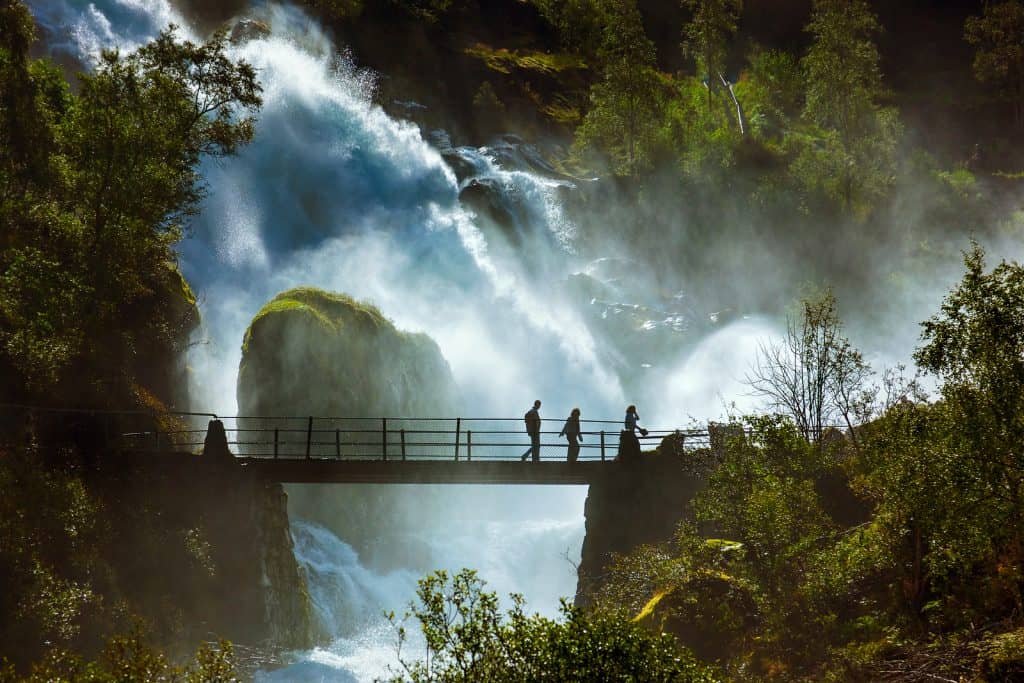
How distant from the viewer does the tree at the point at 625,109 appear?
65625 mm

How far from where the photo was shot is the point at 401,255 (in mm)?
65688

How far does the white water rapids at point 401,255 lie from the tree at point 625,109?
4912 mm

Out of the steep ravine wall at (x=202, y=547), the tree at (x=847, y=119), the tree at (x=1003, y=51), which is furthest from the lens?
the tree at (x=1003, y=51)

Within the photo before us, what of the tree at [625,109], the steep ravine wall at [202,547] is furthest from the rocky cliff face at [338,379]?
the tree at [625,109]

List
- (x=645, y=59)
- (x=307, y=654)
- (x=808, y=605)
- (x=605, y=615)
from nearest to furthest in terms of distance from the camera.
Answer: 1. (x=605, y=615)
2. (x=808, y=605)
3. (x=307, y=654)
4. (x=645, y=59)

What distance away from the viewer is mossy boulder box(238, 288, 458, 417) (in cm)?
3772

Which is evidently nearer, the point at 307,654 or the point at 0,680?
the point at 0,680

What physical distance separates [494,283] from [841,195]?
23.8 m

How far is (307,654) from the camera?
96.0ft

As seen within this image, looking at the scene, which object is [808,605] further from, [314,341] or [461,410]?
[461,410]

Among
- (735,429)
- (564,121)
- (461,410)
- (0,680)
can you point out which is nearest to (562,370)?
(461,410)

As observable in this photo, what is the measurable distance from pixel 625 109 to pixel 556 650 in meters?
60.8

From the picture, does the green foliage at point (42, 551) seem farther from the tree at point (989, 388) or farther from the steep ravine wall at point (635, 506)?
the tree at point (989, 388)

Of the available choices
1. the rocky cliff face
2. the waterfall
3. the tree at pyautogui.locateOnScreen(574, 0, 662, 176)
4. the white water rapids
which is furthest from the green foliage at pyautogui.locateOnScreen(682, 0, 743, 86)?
the rocky cliff face
